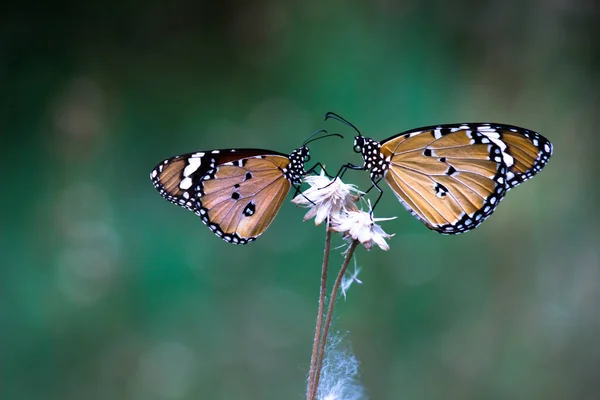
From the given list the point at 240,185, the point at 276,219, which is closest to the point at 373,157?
the point at 240,185

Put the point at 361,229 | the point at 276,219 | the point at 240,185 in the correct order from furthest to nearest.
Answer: the point at 276,219
the point at 240,185
the point at 361,229

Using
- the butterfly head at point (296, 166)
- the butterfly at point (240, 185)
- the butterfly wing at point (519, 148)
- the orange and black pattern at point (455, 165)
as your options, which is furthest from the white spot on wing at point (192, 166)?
the butterfly wing at point (519, 148)

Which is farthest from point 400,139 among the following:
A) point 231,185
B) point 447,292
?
point 447,292

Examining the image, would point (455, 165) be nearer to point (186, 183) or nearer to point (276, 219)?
point (186, 183)

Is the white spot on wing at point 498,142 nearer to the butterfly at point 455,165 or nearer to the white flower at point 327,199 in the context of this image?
the butterfly at point 455,165

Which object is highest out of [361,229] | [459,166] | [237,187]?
[459,166]

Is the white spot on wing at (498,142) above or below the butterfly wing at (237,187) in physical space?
above

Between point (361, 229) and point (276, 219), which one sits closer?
point (361, 229)

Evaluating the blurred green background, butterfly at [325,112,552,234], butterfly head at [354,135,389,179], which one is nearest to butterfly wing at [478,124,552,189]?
butterfly at [325,112,552,234]

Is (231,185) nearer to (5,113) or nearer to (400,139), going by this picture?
(400,139)
